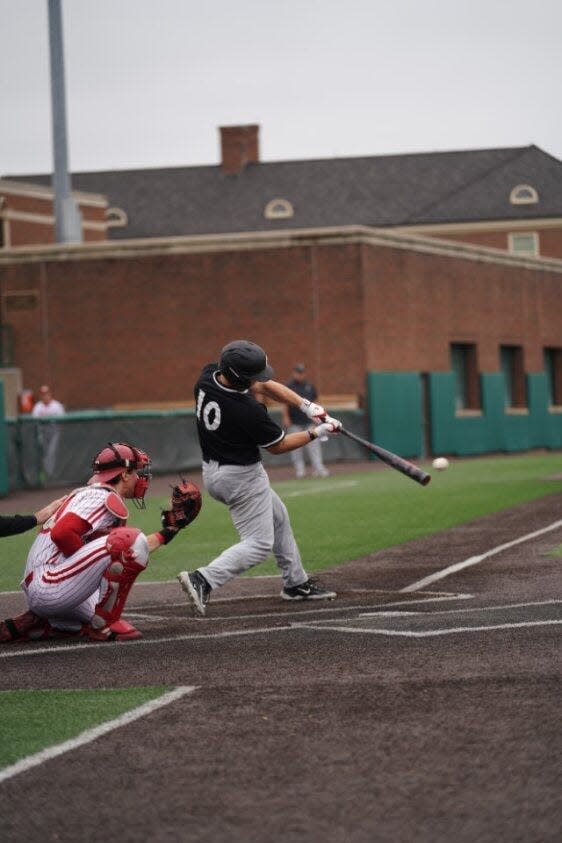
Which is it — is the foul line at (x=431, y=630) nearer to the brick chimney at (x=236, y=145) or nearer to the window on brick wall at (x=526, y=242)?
the window on brick wall at (x=526, y=242)

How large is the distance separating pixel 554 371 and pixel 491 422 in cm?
759

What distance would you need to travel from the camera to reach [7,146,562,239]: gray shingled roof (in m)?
72.7

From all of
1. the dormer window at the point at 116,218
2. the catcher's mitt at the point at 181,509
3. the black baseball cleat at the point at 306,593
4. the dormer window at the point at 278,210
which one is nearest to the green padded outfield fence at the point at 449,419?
Result: the dormer window at the point at 278,210

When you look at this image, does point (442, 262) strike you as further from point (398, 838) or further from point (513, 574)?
point (398, 838)

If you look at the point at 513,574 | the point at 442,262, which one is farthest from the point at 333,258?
the point at 513,574

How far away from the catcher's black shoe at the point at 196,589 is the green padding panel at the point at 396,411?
101 feet

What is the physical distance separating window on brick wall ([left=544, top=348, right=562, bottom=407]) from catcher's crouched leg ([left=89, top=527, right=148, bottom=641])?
147 ft

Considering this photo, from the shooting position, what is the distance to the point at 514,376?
5091 cm

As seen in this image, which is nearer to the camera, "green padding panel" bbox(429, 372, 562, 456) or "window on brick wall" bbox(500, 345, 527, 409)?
"green padding panel" bbox(429, 372, 562, 456)

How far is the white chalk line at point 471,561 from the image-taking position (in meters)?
12.1

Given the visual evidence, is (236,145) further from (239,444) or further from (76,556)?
(76,556)

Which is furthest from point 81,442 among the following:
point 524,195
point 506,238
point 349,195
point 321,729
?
point 524,195

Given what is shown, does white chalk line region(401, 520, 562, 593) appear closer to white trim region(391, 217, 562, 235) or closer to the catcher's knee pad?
the catcher's knee pad

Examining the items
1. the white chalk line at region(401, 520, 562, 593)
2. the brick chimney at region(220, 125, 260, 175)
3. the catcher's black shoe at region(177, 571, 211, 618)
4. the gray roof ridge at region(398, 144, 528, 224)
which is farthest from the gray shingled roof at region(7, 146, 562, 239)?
the catcher's black shoe at region(177, 571, 211, 618)
